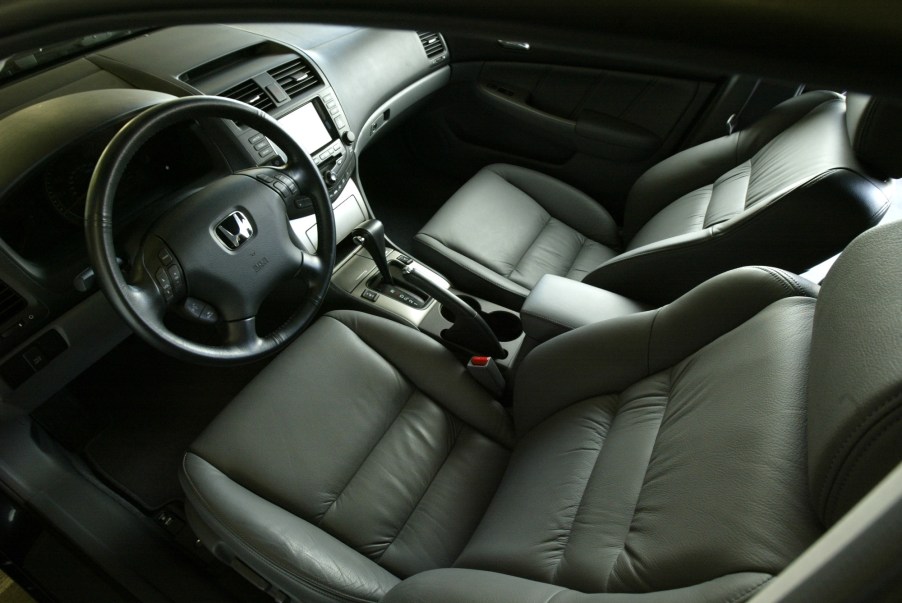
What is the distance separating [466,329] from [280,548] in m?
0.59

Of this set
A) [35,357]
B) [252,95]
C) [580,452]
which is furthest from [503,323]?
[35,357]

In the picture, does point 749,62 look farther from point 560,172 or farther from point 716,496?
point 560,172

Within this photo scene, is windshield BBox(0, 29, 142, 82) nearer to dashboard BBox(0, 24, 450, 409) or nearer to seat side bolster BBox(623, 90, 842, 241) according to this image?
dashboard BBox(0, 24, 450, 409)

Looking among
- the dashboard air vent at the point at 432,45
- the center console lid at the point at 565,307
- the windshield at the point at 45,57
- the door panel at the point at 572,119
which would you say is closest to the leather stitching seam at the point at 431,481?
the center console lid at the point at 565,307

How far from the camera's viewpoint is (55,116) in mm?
992

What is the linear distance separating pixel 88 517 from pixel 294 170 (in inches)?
33.0

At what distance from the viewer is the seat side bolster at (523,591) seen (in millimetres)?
530

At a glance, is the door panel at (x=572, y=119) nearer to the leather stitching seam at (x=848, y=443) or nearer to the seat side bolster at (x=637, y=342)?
the seat side bolster at (x=637, y=342)

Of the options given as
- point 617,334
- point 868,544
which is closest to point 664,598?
point 868,544

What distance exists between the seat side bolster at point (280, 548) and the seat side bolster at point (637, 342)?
39 cm

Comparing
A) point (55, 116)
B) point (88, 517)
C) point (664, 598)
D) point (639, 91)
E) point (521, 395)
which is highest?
point (55, 116)

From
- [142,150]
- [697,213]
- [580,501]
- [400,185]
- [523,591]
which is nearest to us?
[523,591]

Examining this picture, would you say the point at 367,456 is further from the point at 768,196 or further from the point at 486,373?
the point at 768,196

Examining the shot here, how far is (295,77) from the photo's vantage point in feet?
5.00
